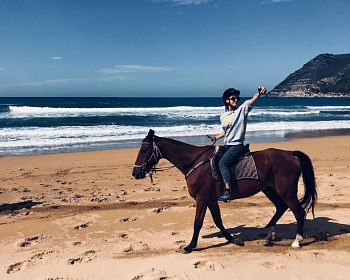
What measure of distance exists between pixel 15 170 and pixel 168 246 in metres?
8.89

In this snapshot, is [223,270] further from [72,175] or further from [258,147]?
[258,147]

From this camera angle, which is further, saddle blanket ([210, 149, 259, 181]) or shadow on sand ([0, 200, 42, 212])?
shadow on sand ([0, 200, 42, 212])

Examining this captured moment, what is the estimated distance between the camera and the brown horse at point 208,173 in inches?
230

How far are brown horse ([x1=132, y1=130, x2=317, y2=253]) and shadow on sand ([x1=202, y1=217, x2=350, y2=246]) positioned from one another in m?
0.43

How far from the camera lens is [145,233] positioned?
6688 mm

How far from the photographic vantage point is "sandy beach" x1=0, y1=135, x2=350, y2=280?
16.8 feet

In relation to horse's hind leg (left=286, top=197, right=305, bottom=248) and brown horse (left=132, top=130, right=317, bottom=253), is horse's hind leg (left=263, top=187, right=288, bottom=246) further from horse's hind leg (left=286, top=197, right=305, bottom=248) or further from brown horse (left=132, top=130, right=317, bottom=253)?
horse's hind leg (left=286, top=197, right=305, bottom=248)

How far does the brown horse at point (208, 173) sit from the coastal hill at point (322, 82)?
476 feet

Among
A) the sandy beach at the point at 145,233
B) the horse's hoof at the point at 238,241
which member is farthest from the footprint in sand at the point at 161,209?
the horse's hoof at the point at 238,241

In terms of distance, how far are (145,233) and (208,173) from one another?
71.8 inches

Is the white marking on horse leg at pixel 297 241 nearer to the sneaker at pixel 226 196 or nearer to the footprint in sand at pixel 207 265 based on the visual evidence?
the sneaker at pixel 226 196

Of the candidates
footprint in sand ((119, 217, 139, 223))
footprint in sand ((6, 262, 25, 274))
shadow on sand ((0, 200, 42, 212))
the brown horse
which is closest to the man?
the brown horse

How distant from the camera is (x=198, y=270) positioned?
5.09 metres

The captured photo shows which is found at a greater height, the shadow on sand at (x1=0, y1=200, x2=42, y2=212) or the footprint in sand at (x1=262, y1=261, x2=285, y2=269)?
the footprint in sand at (x1=262, y1=261, x2=285, y2=269)
